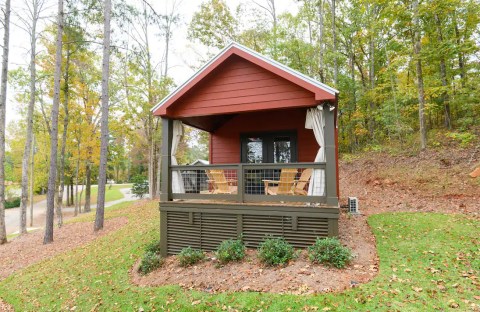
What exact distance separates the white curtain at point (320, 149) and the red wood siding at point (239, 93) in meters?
0.35

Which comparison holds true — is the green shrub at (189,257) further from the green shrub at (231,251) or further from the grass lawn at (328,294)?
the grass lawn at (328,294)

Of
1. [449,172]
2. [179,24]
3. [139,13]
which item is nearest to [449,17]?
[449,172]

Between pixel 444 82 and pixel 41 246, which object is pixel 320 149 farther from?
pixel 444 82

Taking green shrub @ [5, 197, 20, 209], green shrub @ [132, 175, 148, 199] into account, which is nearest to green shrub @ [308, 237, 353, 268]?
green shrub @ [132, 175, 148, 199]

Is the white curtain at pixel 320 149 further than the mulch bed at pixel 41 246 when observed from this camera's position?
No

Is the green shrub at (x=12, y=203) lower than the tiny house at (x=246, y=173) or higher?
lower

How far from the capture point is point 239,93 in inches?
259

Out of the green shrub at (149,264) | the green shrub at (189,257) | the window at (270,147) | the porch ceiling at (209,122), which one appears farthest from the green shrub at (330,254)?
the porch ceiling at (209,122)

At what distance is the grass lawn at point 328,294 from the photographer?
152 inches

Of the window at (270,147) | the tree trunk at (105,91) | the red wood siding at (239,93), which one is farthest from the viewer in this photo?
the tree trunk at (105,91)

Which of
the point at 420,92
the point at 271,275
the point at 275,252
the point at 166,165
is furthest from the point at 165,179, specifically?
the point at 420,92

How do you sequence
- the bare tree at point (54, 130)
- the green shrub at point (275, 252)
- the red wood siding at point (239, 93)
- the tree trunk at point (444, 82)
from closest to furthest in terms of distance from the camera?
1. the green shrub at point (275, 252)
2. the red wood siding at point (239, 93)
3. the bare tree at point (54, 130)
4. the tree trunk at point (444, 82)

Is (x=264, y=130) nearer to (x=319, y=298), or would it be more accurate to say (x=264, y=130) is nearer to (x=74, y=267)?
(x=319, y=298)

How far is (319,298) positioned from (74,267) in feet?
21.5
